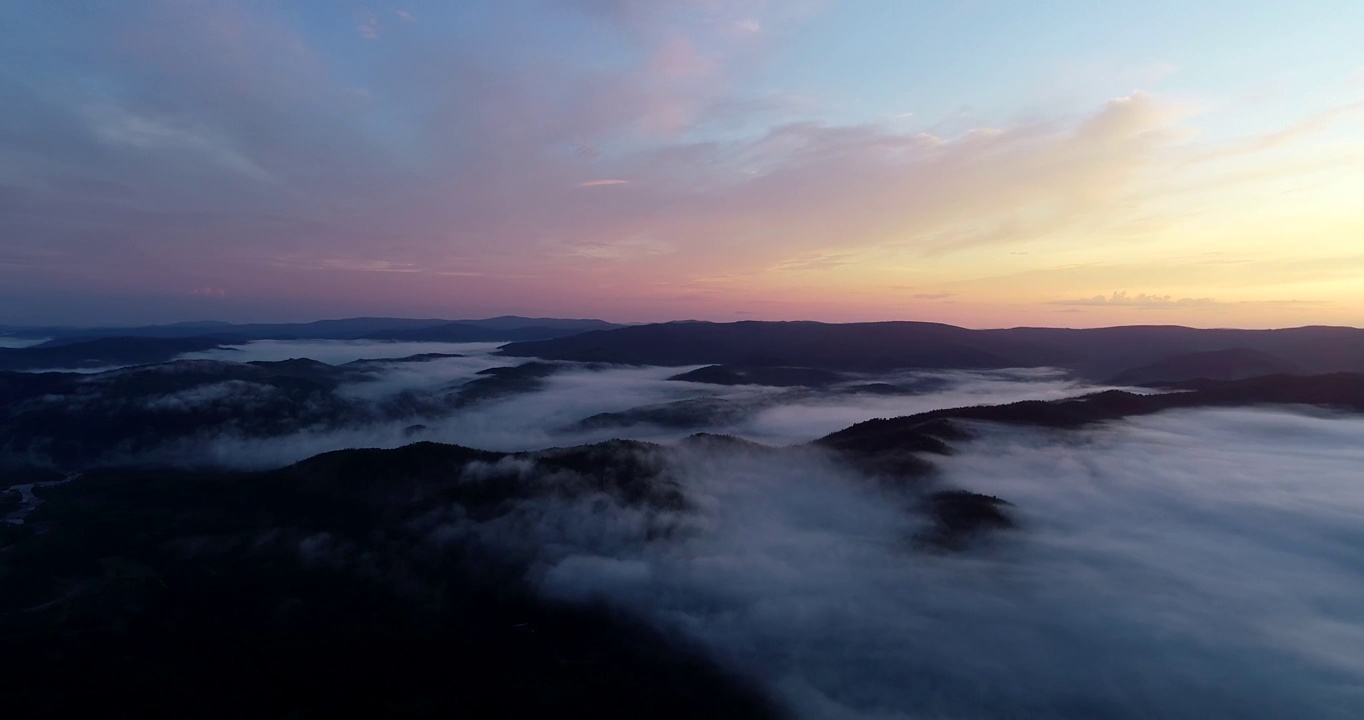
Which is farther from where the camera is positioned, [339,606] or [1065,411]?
[1065,411]

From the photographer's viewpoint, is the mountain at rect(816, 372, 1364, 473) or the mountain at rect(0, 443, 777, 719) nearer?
the mountain at rect(0, 443, 777, 719)

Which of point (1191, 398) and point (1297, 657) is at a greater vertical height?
point (1191, 398)

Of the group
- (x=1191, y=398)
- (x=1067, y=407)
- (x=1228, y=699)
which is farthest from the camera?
(x=1191, y=398)

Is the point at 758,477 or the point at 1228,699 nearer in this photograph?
the point at 1228,699

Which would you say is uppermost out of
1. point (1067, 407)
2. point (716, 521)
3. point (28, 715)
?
point (1067, 407)

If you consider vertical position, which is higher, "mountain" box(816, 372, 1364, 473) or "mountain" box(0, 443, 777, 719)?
"mountain" box(816, 372, 1364, 473)

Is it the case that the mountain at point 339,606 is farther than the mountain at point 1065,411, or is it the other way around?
the mountain at point 1065,411

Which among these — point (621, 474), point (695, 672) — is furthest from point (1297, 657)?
point (621, 474)

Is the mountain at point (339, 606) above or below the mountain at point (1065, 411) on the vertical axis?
below

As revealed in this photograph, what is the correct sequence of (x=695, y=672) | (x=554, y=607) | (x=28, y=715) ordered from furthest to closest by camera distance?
(x=554, y=607)
(x=695, y=672)
(x=28, y=715)

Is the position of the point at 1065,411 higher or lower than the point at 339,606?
higher

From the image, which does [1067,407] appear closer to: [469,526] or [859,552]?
[859,552]
